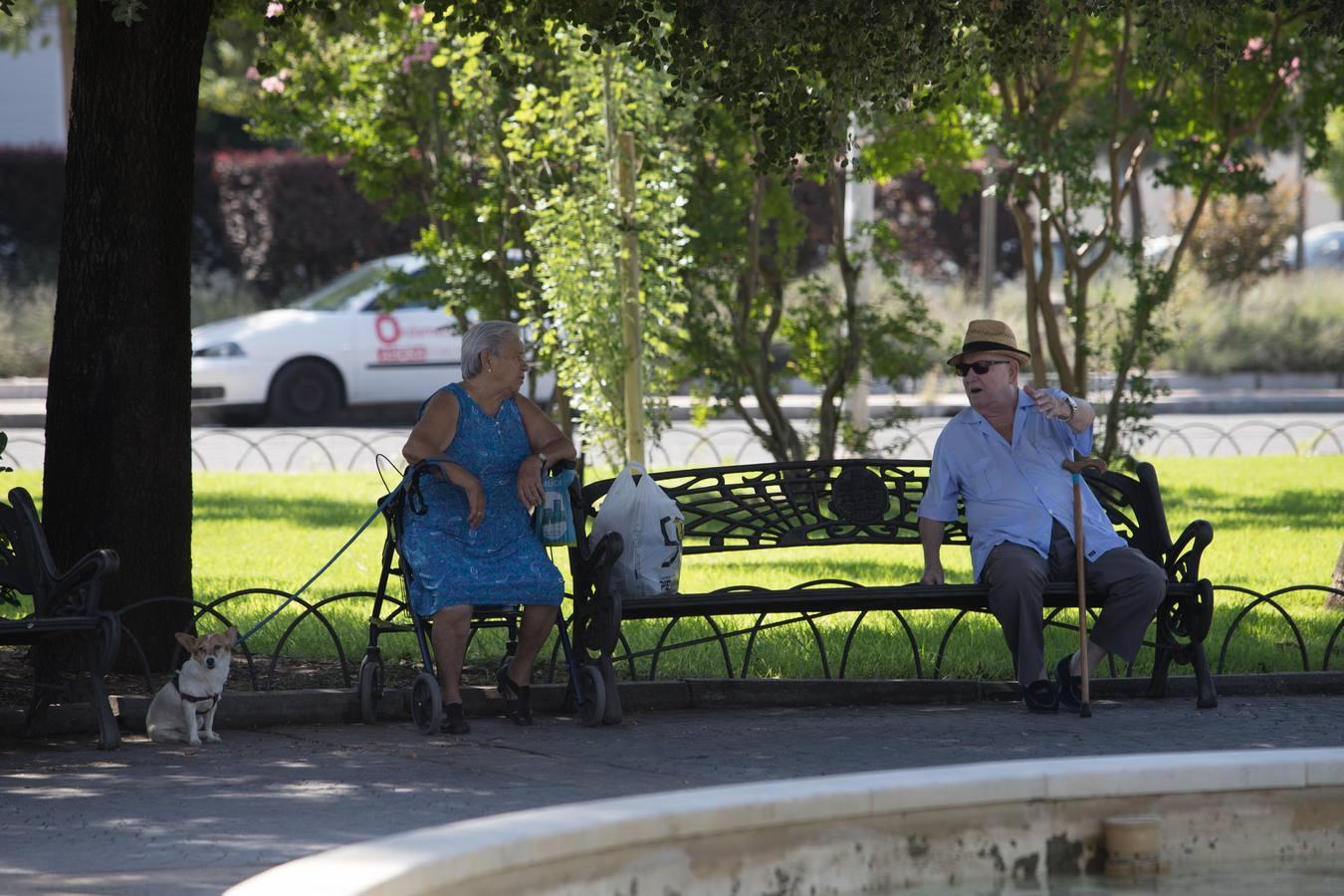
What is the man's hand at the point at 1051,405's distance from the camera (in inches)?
260

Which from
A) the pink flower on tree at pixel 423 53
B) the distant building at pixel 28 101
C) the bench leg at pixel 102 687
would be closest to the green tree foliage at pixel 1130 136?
the pink flower on tree at pixel 423 53

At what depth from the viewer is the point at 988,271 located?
97.0 ft

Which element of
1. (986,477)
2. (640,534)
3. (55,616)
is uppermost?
(986,477)

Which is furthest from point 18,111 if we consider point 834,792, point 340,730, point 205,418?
point 834,792

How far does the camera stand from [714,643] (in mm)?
8016

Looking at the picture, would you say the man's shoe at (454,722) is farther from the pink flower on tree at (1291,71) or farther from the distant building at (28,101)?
the distant building at (28,101)

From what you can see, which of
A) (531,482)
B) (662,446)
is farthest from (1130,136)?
(531,482)

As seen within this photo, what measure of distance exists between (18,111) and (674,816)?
34067 mm

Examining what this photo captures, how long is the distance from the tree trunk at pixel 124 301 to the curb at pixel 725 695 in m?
0.78

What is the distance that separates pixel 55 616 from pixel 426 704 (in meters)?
1.21

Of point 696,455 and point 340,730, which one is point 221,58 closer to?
point 696,455

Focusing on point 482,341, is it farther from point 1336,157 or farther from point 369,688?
point 1336,157

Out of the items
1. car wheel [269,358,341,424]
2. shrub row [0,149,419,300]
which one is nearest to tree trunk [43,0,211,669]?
car wheel [269,358,341,424]

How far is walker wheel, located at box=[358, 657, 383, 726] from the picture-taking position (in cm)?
638
